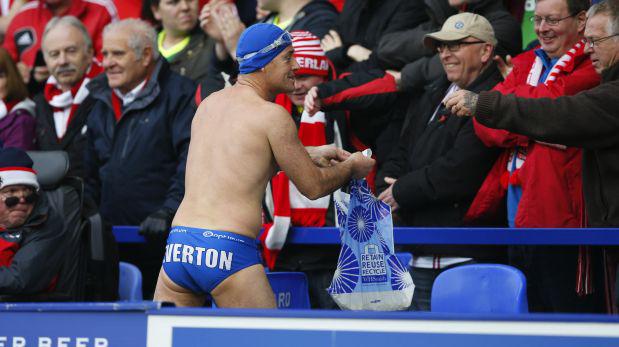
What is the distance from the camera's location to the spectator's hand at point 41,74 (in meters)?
9.46

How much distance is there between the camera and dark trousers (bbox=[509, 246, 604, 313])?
5910 millimetres

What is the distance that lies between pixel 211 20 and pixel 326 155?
2983 millimetres

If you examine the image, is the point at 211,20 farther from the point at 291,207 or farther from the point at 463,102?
the point at 463,102

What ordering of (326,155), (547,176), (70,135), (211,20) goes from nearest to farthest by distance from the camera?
(326,155) → (547,176) → (211,20) → (70,135)

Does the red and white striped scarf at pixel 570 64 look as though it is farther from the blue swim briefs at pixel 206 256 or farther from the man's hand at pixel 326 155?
the blue swim briefs at pixel 206 256

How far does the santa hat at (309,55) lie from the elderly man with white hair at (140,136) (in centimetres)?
99

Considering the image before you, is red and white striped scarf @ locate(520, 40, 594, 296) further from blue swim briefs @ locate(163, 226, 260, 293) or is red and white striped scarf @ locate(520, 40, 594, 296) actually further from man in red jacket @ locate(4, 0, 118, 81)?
man in red jacket @ locate(4, 0, 118, 81)

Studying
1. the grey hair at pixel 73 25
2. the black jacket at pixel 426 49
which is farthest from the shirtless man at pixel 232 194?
the grey hair at pixel 73 25

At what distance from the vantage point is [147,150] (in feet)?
24.7

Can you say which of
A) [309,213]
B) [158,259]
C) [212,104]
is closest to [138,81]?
[158,259]

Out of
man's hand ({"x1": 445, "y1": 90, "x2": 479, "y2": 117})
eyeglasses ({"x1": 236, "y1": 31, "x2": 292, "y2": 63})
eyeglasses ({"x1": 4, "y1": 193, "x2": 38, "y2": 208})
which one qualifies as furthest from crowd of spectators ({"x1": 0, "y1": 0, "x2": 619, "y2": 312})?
eyeglasses ({"x1": 236, "y1": 31, "x2": 292, "y2": 63})

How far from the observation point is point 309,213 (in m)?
6.68

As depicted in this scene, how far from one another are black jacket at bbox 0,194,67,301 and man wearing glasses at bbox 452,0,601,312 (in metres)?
2.54

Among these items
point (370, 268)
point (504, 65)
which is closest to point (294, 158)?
point (370, 268)
